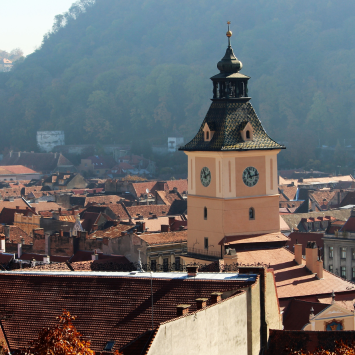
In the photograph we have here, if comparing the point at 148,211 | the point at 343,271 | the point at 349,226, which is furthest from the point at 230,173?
the point at 148,211

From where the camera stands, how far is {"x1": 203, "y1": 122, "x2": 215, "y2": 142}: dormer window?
2753cm

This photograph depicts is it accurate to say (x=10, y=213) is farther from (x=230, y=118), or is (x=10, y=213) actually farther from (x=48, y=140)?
(x=48, y=140)

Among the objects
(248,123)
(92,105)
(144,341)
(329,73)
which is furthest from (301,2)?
(144,341)

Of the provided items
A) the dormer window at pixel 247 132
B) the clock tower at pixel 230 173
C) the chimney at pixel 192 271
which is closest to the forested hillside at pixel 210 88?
the clock tower at pixel 230 173

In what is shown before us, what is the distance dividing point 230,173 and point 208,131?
61.7 inches

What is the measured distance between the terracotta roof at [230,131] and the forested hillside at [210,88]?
11417cm

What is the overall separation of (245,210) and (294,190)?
6845 cm

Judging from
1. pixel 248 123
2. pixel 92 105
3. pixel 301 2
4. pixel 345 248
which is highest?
pixel 301 2

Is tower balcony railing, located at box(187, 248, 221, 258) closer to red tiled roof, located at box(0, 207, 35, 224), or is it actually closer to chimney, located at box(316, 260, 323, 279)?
chimney, located at box(316, 260, 323, 279)

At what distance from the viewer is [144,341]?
14.8m

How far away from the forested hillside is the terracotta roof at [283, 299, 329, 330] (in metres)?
118

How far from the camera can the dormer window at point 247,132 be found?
89.7ft

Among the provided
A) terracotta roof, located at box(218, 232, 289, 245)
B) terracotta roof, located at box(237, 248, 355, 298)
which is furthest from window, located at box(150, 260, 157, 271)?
terracotta roof, located at box(237, 248, 355, 298)

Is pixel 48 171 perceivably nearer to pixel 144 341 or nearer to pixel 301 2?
pixel 301 2
